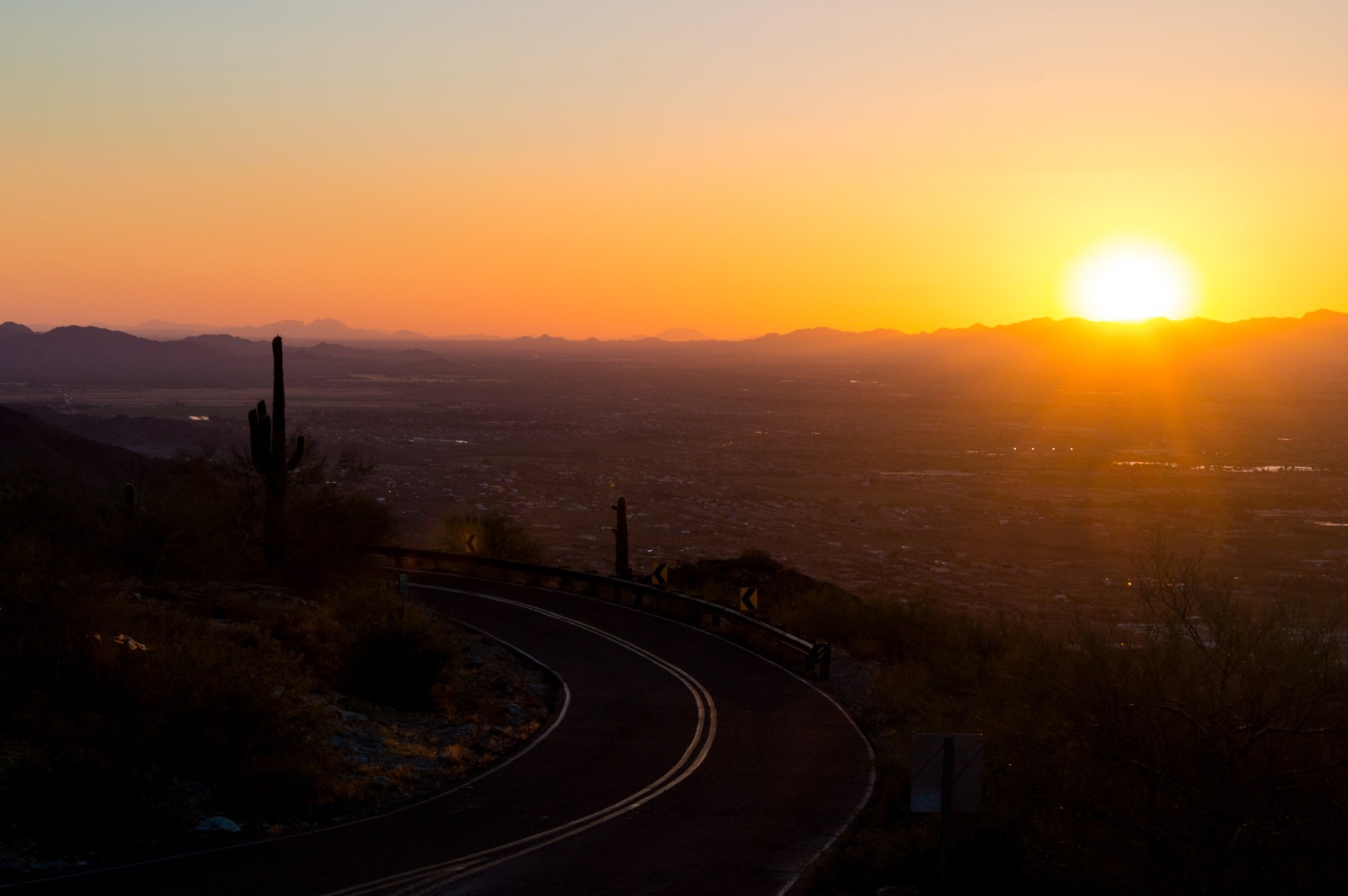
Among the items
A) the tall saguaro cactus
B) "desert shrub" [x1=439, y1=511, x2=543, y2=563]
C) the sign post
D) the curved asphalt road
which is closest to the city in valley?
"desert shrub" [x1=439, y1=511, x2=543, y2=563]

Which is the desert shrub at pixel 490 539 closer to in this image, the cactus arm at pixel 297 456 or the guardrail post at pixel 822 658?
the cactus arm at pixel 297 456

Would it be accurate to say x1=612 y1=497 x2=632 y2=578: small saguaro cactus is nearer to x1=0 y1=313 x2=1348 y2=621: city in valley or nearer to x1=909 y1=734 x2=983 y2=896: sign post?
x1=0 y1=313 x2=1348 y2=621: city in valley

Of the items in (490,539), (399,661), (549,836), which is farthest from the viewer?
(490,539)

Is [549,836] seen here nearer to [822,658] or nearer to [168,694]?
[168,694]

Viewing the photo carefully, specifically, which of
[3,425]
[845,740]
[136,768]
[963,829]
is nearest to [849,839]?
[963,829]

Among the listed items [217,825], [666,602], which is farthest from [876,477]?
[217,825]

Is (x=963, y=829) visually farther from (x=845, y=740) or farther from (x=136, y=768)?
(x=136, y=768)

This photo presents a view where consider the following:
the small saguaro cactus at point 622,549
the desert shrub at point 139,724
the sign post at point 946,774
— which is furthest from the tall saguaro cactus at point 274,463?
the sign post at point 946,774
